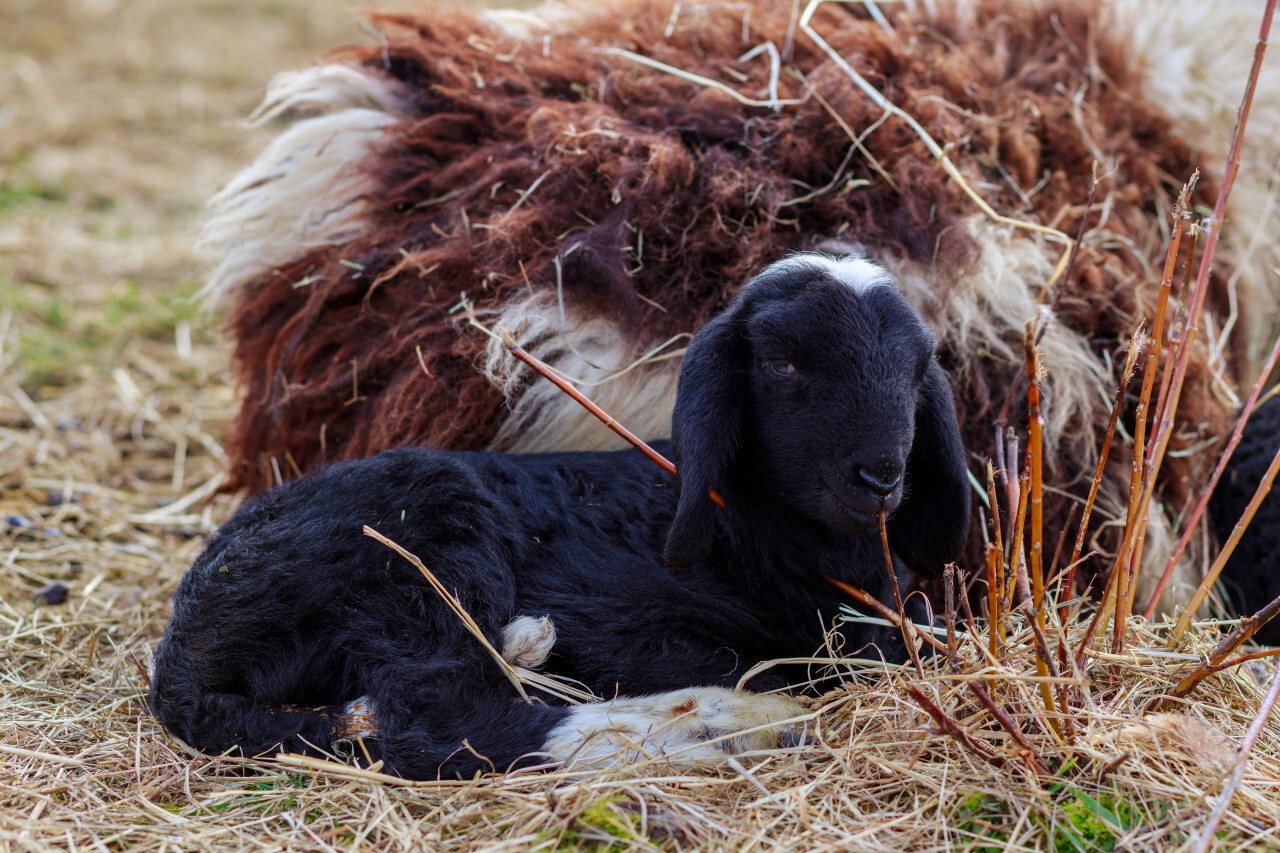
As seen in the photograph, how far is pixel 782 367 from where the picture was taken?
2350 millimetres

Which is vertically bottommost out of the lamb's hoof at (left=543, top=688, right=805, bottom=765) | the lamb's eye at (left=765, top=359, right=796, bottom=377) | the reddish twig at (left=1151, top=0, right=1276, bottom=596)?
the lamb's hoof at (left=543, top=688, right=805, bottom=765)

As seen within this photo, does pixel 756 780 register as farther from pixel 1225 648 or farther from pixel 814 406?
pixel 1225 648

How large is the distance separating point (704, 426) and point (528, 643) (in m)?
0.66

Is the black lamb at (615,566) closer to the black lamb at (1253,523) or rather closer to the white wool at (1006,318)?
the white wool at (1006,318)

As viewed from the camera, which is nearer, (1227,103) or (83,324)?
(1227,103)

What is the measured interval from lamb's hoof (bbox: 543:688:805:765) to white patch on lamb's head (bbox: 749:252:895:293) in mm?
957

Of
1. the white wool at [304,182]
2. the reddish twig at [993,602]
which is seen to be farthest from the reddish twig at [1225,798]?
the white wool at [304,182]

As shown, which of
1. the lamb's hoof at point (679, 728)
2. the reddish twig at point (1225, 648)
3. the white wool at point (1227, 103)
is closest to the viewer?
the reddish twig at point (1225, 648)

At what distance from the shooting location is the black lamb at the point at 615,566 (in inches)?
89.8

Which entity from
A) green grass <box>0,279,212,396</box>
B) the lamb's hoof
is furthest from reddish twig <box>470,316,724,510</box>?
green grass <box>0,279,212,396</box>

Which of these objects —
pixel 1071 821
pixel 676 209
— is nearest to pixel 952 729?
pixel 1071 821

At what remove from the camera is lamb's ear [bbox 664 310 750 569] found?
2309 mm

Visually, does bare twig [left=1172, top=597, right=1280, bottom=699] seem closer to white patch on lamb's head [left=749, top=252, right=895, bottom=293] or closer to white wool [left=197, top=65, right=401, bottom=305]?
white patch on lamb's head [left=749, top=252, right=895, bottom=293]

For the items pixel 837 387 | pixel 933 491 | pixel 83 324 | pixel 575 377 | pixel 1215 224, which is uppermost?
pixel 1215 224
